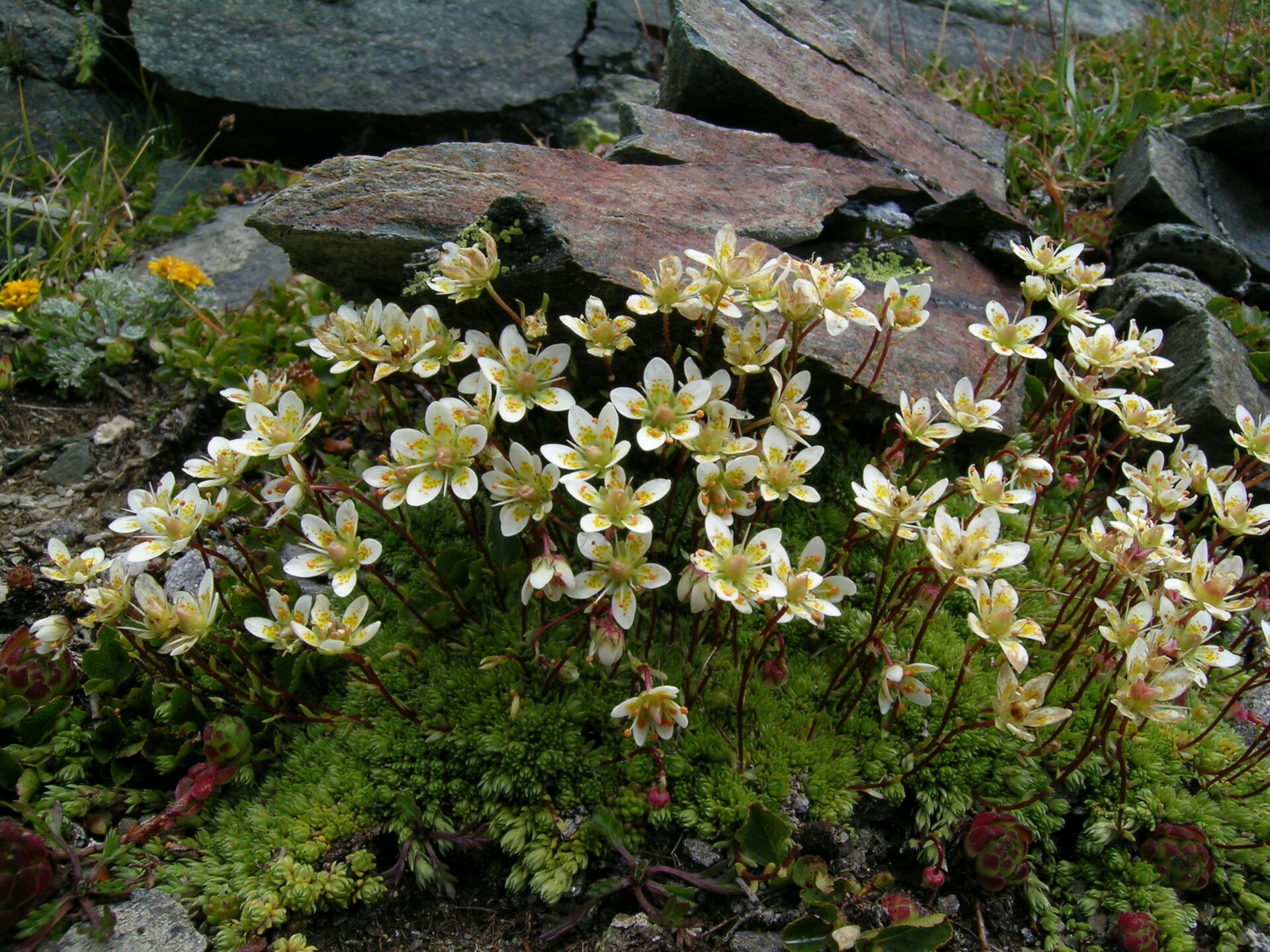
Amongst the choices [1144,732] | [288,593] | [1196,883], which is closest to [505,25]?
[288,593]

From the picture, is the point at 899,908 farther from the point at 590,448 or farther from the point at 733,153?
the point at 733,153

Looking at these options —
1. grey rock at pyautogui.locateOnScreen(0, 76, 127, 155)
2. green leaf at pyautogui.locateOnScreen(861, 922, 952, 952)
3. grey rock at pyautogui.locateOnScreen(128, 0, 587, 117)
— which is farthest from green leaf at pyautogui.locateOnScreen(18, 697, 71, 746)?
grey rock at pyautogui.locateOnScreen(0, 76, 127, 155)

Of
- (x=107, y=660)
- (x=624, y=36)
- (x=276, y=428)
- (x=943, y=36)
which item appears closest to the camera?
(x=276, y=428)

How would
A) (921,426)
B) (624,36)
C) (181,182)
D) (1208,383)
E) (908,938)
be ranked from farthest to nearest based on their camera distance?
(624,36), (181,182), (1208,383), (921,426), (908,938)

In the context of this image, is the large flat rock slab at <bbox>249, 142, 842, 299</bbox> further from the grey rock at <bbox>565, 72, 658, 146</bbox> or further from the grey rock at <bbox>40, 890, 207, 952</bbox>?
the grey rock at <bbox>565, 72, 658, 146</bbox>

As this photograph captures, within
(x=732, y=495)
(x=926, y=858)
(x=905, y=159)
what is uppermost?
(x=905, y=159)

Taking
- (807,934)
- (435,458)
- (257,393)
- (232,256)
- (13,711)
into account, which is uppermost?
(435,458)

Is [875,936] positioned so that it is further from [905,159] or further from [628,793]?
[905,159]

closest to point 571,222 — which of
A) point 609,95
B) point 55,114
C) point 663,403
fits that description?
point 663,403
